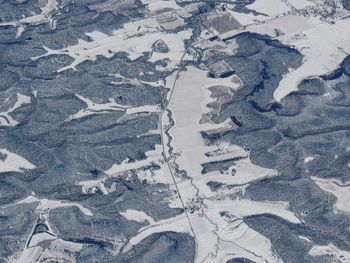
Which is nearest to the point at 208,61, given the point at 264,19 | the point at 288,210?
the point at 264,19

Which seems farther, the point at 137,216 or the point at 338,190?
the point at 338,190

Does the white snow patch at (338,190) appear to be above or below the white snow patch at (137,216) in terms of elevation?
above

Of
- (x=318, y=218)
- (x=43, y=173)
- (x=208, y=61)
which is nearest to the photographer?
(x=318, y=218)

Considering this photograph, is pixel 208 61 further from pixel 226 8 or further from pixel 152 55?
pixel 226 8

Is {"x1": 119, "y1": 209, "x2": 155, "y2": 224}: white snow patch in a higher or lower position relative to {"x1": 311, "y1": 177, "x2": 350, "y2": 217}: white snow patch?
lower

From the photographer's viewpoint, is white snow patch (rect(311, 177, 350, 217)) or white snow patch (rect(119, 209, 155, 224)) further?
white snow patch (rect(311, 177, 350, 217))

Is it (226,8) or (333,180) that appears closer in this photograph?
(333,180)

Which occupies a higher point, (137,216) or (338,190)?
(338,190)

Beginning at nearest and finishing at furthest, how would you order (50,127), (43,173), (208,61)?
(43,173) → (50,127) → (208,61)

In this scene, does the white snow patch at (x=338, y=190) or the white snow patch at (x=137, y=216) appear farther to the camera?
the white snow patch at (x=338, y=190)

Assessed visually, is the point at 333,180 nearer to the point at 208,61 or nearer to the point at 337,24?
the point at 208,61
